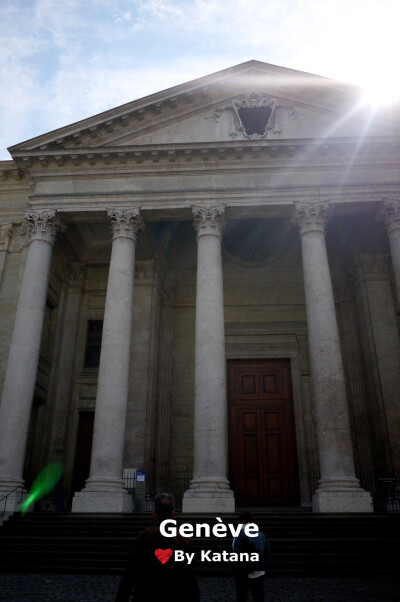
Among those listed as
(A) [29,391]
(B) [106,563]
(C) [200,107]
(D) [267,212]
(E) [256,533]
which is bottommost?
(B) [106,563]

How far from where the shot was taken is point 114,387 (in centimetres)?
1498

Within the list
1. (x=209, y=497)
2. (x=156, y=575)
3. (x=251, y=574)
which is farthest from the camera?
(x=209, y=497)

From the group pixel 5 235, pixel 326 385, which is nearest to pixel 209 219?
pixel 326 385

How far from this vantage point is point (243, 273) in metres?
22.4

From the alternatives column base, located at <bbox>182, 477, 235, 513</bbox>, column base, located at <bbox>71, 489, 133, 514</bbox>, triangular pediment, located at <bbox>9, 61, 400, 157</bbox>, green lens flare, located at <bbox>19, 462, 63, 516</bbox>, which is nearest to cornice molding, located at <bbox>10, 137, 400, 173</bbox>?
triangular pediment, located at <bbox>9, 61, 400, 157</bbox>

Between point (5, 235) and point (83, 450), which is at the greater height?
point (5, 235)

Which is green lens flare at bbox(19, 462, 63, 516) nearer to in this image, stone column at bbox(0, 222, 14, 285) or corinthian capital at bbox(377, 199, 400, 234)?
stone column at bbox(0, 222, 14, 285)

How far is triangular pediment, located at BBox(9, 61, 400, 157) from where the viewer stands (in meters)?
18.0

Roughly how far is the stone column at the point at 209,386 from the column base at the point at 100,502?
176 cm

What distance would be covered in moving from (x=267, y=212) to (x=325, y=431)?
7683 mm

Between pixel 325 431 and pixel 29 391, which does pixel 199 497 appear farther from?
pixel 29 391

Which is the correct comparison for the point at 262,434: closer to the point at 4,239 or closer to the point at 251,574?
the point at 4,239

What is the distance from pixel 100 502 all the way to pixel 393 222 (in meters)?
12.6

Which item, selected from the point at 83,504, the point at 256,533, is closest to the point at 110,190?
the point at 83,504
